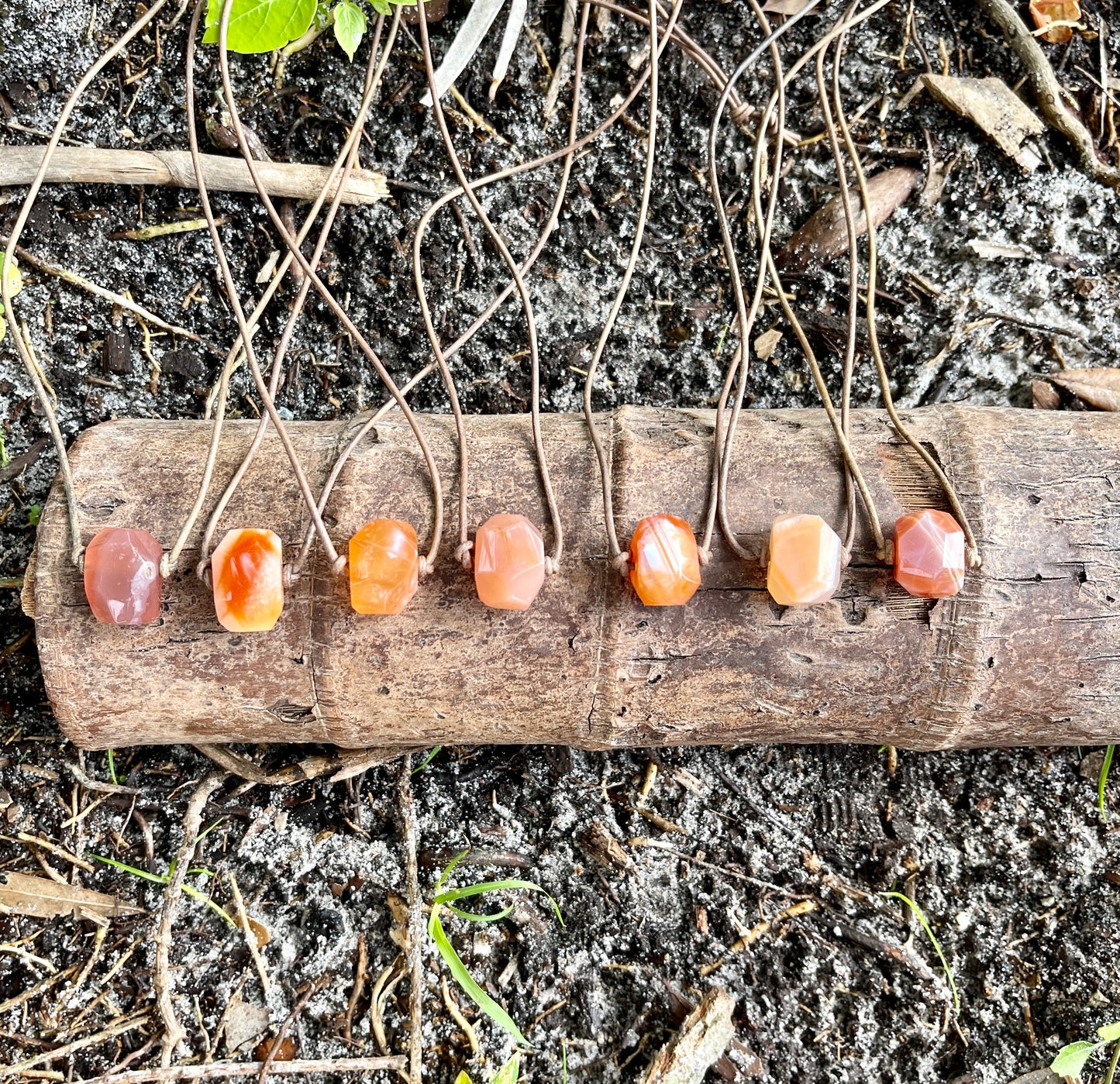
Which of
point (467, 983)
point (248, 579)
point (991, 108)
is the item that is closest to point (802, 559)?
point (248, 579)

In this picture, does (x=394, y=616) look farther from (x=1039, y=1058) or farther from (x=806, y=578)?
(x=1039, y=1058)

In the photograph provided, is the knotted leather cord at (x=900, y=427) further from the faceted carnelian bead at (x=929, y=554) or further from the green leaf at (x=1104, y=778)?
the green leaf at (x=1104, y=778)

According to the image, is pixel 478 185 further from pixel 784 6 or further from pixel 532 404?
pixel 784 6

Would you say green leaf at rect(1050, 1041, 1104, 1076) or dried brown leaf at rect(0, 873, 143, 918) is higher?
dried brown leaf at rect(0, 873, 143, 918)

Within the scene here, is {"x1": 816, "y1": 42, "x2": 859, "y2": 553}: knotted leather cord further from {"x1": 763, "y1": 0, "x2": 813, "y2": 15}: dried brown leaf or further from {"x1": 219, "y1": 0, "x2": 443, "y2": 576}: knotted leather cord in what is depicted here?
{"x1": 219, "y1": 0, "x2": 443, "y2": 576}: knotted leather cord

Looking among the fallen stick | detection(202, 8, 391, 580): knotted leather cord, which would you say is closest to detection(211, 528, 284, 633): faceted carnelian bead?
detection(202, 8, 391, 580): knotted leather cord

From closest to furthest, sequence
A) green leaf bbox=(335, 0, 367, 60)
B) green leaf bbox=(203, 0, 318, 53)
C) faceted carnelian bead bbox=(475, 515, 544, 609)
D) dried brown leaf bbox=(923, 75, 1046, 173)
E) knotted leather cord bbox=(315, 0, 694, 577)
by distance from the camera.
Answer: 1. faceted carnelian bead bbox=(475, 515, 544, 609)
2. knotted leather cord bbox=(315, 0, 694, 577)
3. green leaf bbox=(203, 0, 318, 53)
4. green leaf bbox=(335, 0, 367, 60)
5. dried brown leaf bbox=(923, 75, 1046, 173)
